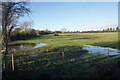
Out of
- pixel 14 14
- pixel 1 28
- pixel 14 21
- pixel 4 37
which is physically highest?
pixel 14 14

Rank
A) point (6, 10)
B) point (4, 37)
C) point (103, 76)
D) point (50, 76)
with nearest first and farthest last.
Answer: point (103, 76) → point (50, 76) → point (6, 10) → point (4, 37)

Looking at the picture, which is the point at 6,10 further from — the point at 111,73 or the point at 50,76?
the point at 111,73

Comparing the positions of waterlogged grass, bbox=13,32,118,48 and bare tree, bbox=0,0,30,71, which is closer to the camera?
bare tree, bbox=0,0,30,71

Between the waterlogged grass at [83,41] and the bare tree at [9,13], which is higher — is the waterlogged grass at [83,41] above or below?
below

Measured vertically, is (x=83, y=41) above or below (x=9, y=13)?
below

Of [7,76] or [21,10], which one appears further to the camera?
[21,10]

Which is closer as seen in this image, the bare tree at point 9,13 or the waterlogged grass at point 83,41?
the bare tree at point 9,13

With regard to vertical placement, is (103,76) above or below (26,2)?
below

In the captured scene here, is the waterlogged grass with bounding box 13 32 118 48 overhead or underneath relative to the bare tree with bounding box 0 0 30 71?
underneath

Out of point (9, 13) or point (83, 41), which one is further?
point (83, 41)

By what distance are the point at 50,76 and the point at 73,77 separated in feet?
4.75

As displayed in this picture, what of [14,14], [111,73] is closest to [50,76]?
[111,73]

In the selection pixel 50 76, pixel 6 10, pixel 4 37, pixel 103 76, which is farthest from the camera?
pixel 4 37

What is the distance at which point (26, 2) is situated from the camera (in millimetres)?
8109
